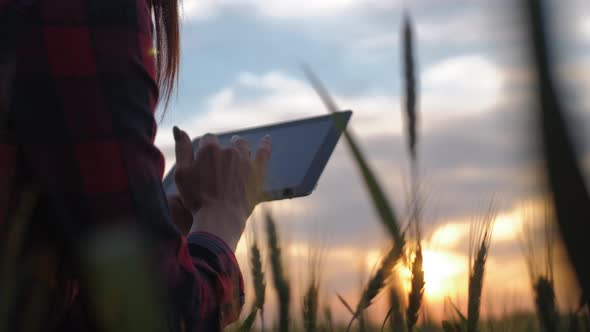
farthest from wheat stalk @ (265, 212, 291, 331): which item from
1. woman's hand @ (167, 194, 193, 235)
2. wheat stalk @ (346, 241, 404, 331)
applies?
woman's hand @ (167, 194, 193, 235)

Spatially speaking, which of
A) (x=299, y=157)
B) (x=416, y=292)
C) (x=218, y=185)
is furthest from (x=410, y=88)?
(x=299, y=157)

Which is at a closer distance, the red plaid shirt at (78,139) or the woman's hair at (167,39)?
the red plaid shirt at (78,139)

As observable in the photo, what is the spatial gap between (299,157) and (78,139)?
76 cm

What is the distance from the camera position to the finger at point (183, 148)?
1.40 metres

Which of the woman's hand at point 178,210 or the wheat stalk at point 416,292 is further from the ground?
the woman's hand at point 178,210

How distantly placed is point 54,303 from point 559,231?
3.00 feet

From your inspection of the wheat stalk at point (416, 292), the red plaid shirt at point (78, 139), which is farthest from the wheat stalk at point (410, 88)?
the red plaid shirt at point (78, 139)

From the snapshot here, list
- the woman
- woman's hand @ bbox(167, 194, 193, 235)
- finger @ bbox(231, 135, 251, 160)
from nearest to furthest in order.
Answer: the woman → finger @ bbox(231, 135, 251, 160) → woman's hand @ bbox(167, 194, 193, 235)

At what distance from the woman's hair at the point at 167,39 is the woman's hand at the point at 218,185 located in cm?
22

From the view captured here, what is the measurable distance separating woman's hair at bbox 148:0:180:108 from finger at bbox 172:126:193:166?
7.6 inches

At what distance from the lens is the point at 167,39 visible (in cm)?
152

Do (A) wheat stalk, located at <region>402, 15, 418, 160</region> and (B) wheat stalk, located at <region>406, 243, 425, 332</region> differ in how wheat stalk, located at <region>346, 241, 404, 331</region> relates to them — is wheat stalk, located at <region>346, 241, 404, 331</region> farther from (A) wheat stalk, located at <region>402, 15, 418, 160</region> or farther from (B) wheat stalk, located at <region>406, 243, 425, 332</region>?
(A) wheat stalk, located at <region>402, 15, 418, 160</region>

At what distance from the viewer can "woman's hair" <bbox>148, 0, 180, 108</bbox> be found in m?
1.47

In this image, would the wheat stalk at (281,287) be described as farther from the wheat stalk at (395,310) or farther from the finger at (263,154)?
the finger at (263,154)
